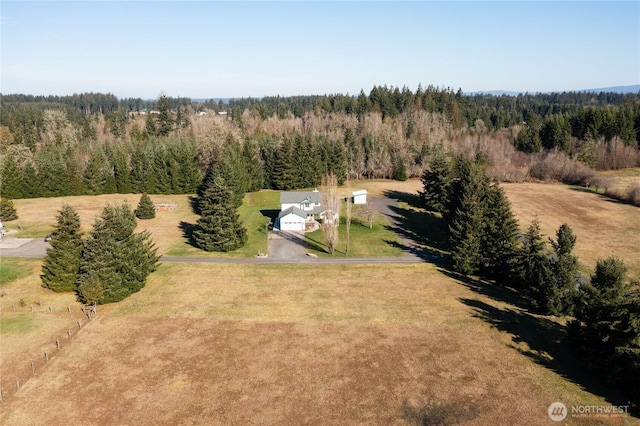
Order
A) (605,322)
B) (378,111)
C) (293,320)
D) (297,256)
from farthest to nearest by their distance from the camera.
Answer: (378,111) → (297,256) → (293,320) → (605,322)

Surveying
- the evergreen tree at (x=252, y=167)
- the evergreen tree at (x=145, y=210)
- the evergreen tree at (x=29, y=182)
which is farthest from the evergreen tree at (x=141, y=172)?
the evergreen tree at (x=252, y=167)

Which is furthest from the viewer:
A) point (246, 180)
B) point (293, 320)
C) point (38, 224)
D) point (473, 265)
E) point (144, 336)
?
point (246, 180)

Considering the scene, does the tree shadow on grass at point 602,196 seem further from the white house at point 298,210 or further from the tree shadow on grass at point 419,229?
the white house at point 298,210

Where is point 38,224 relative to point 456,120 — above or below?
below

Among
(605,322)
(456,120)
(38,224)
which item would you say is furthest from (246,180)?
(456,120)

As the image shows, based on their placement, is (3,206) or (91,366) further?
(3,206)

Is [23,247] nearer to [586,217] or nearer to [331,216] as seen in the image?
[331,216]

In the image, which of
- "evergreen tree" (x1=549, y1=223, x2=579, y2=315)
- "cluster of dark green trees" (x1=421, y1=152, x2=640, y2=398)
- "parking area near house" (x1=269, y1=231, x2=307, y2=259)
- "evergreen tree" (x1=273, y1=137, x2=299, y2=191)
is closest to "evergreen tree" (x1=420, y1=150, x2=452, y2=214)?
"cluster of dark green trees" (x1=421, y1=152, x2=640, y2=398)

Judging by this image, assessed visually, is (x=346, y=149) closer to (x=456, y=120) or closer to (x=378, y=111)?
(x=378, y=111)
